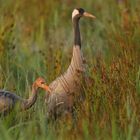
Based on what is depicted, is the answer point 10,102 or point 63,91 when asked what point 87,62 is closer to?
point 63,91

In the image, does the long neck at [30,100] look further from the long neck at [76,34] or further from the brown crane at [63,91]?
the long neck at [76,34]

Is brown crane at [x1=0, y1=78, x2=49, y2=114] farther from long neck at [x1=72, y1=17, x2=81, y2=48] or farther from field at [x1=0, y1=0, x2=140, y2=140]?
long neck at [x1=72, y1=17, x2=81, y2=48]

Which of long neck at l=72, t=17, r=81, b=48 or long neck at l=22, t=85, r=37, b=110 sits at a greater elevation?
long neck at l=72, t=17, r=81, b=48

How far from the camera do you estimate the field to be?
20.5ft

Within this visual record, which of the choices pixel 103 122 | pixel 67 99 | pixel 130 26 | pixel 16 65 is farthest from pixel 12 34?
pixel 103 122

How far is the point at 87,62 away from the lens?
8320mm

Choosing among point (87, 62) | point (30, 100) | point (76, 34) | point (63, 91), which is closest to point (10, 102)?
point (30, 100)

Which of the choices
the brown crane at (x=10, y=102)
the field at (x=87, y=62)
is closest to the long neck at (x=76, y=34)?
the field at (x=87, y=62)

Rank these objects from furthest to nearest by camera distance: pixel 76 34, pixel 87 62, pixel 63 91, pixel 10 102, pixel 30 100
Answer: pixel 76 34 < pixel 87 62 < pixel 63 91 < pixel 30 100 < pixel 10 102

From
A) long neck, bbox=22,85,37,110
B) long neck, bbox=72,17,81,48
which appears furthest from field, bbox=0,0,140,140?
long neck, bbox=72,17,81,48

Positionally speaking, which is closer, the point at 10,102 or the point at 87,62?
the point at 10,102

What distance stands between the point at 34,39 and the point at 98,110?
14.4ft

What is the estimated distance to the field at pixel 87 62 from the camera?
624 centimetres

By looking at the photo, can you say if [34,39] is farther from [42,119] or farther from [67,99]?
[42,119]
